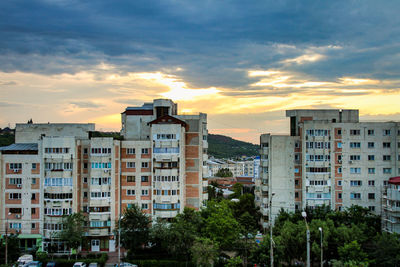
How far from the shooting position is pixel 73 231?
5166 centimetres

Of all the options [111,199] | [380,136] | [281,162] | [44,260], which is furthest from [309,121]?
[44,260]

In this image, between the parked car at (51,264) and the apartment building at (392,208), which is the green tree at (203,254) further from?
the apartment building at (392,208)

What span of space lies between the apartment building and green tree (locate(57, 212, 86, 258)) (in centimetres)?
4424

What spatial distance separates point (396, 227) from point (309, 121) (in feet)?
66.5

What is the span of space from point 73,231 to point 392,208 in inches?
1784

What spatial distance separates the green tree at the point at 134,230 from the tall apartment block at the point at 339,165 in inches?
896

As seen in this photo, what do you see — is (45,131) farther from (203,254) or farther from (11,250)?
(203,254)

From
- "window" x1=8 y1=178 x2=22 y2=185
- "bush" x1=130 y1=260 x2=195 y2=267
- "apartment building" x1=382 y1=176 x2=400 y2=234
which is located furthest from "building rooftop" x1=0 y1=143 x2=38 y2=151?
"apartment building" x1=382 y1=176 x2=400 y2=234

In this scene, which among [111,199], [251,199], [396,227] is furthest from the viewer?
[251,199]

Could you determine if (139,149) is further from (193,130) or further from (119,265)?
(119,265)

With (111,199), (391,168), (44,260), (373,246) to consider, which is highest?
(391,168)

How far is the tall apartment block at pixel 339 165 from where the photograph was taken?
197ft

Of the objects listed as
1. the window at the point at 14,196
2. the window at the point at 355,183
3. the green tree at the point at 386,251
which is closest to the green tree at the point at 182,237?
the green tree at the point at 386,251

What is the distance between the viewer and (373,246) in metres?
44.9
